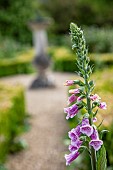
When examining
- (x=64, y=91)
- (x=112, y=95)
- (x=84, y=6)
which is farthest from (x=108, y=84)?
(x=84, y=6)

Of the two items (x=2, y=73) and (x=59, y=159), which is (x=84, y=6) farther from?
(x=59, y=159)

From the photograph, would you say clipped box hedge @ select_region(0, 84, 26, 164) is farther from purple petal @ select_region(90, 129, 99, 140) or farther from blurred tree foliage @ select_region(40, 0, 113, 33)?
blurred tree foliage @ select_region(40, 0, 113, 33)

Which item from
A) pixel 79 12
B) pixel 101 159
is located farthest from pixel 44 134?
pixel 79 12

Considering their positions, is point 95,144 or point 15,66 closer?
point 95,144

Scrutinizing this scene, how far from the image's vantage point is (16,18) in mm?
21453

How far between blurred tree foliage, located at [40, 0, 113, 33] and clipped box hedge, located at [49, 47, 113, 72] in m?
5.33

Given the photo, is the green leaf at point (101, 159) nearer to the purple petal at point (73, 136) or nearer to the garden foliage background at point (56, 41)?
the purple petal at point (73, 136)

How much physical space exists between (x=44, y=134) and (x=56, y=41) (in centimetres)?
1399

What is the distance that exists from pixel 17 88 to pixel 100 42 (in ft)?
26.8

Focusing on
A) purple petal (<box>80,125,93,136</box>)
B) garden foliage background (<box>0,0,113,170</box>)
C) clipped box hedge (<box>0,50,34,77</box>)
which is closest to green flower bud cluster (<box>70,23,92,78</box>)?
purple petal (<box>80,125,93,136</box>)

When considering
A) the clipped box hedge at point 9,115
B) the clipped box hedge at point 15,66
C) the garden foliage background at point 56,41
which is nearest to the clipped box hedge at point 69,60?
the garden foliage background at point 56,41

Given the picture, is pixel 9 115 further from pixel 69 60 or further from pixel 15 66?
pixel 15 66

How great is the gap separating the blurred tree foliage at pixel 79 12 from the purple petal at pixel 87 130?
20241 millimetres

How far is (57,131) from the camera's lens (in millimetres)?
7875
